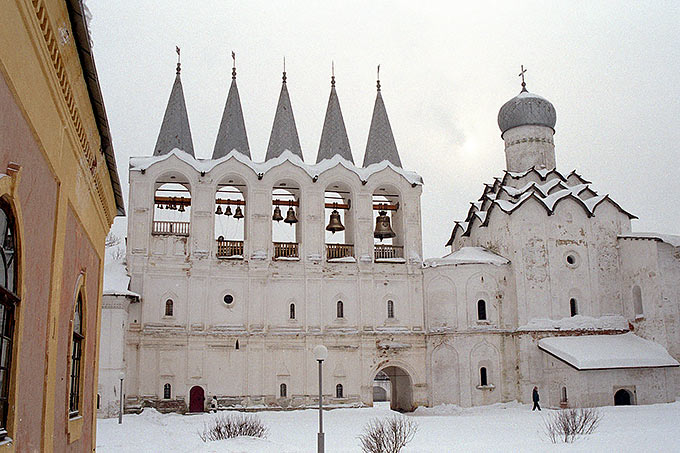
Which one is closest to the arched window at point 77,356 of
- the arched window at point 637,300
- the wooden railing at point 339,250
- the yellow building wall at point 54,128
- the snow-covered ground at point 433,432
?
the yellow building wall at point 54,128

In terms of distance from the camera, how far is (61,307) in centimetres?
638

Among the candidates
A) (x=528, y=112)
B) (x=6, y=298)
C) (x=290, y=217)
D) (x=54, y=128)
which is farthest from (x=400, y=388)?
(x=6, y=298)

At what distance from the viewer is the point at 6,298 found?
4.31m

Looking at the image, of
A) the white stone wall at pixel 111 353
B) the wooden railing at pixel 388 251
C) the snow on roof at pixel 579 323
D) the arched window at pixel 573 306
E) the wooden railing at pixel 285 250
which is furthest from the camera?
the wooden railing at pixel 388 251

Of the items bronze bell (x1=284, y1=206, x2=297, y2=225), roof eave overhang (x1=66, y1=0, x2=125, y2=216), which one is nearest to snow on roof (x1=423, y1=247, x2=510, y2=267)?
bronze bell (x1=284, y1=206, x2=297, y2=225)

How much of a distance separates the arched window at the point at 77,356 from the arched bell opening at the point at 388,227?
67.3 ft

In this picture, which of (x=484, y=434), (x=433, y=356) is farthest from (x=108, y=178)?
(x=433, y=356)

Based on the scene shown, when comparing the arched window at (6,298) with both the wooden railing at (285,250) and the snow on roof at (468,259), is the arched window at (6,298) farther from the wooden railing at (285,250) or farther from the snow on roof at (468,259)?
the snow on roof at (468,259)

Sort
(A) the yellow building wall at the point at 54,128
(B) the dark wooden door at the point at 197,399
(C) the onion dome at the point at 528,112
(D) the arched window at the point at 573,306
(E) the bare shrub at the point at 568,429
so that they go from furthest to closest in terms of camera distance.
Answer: (C) the onion dome at the point at 528,112 → (D) the arched window at the point at 573,306 → (B) the dark wooden door at the point at 197,399 → (E) the bare shrub at the point at 568,429 → (A) the yellow building wall at the point at 54,128

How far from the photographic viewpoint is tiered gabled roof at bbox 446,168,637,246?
29.1 metres

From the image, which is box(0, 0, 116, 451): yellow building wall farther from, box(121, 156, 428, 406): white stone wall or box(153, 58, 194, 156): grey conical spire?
box(153, 58, 194, 156): grey conical spire

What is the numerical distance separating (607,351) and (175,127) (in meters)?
18.5

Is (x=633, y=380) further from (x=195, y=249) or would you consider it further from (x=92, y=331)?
(x=92, y=331)

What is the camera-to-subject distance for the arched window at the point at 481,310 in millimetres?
28078
